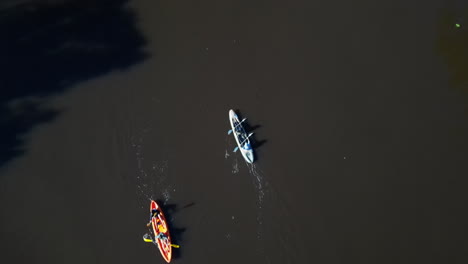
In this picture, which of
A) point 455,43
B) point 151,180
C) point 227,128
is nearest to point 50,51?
point 151,180

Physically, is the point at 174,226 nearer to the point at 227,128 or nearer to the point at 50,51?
the point at 227,128

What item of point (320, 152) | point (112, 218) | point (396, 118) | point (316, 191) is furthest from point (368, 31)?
point (112, 218)

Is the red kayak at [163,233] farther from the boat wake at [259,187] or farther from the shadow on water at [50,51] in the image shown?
the shadow on water at [50,51]

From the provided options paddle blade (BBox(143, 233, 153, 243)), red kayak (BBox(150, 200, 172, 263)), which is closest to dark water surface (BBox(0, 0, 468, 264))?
paddle blade (BBox(143, 233, 153, 243))

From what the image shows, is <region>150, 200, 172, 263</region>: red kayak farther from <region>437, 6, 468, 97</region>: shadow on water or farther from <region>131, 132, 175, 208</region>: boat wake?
<region>437, 6, 468, 97</region>: shadow on water

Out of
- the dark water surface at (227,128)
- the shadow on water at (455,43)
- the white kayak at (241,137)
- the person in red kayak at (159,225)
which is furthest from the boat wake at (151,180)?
the shadow on water at (455,43)
